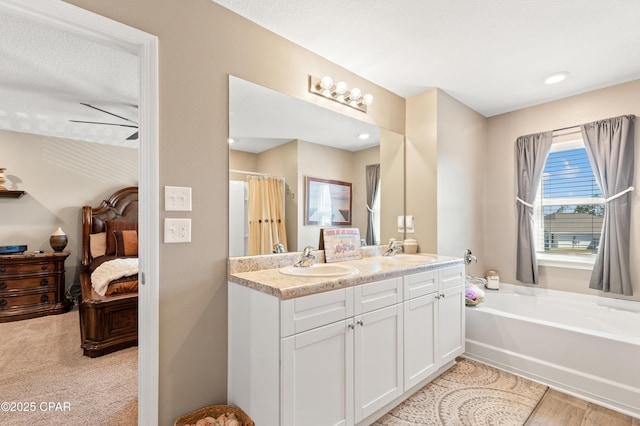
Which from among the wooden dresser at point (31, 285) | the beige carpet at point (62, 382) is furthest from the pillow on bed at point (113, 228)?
the beige carpet at point (62, 382)

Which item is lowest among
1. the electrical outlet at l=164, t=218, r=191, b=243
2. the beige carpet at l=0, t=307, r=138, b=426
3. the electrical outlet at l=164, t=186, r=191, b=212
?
the beige carpet at l=0, t=307, r=138, b=426

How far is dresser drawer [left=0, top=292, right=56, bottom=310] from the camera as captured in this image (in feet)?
11.8

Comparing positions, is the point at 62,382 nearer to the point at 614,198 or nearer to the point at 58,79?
the point at 58,79

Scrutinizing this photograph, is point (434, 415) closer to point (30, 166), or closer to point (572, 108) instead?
point (572, 108)

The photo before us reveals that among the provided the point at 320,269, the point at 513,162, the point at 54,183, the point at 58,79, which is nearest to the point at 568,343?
the point at 320,269

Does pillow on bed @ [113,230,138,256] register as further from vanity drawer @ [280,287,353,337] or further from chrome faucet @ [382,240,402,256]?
vanity drawer @ [280,287,353,337]

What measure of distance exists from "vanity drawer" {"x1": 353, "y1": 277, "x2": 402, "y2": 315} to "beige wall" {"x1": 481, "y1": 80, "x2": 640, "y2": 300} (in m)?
2.20

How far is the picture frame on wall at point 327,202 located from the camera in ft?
7.26

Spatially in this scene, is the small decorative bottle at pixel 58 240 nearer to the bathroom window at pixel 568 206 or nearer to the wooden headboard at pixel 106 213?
the wooden headboard at pixel 106 213

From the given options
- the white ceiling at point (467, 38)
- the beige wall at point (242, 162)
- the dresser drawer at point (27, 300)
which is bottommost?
the dresser drawer at point (27, 300)

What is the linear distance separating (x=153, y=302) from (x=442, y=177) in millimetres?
2517

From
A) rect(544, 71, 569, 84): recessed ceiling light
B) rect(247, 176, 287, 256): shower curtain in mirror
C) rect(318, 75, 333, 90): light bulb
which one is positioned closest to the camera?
rect(247, 176, 287, 256): shower curtain in mirror

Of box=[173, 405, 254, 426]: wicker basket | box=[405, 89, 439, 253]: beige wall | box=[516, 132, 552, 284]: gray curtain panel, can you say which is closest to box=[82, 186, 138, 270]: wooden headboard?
box=[173, 405, 254, 426]: wicker basket

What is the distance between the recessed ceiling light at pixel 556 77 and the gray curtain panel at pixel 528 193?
0.63m
